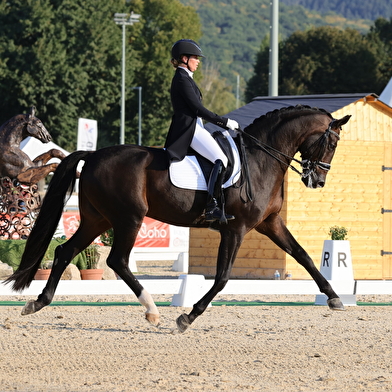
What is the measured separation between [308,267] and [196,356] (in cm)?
258

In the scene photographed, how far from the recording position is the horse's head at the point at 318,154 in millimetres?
8961

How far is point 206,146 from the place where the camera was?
8398mm

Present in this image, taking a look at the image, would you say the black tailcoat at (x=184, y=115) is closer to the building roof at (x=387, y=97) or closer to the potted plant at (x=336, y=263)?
the potted plant at (x=336, y=263)

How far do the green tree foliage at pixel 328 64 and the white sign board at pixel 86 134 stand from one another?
27.9 m

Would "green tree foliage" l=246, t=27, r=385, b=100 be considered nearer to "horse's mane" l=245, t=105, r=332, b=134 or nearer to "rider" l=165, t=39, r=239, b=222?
"horse's mane" l=245, t=105, r=332, b=134

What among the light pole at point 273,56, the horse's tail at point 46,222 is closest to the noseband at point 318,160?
the horse's tail at point 46,222

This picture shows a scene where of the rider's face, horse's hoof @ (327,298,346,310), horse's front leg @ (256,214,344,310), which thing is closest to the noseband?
horse's front leg @ (256,214,344,310)

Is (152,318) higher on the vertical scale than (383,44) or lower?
lower

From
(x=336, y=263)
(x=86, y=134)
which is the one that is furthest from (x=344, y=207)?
(x=86, y=134)

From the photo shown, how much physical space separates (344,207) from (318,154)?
290 inches

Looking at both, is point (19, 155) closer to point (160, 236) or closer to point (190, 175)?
point (190, 175)

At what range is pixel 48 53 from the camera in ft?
150

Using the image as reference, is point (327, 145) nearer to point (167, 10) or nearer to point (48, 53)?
point (48, 53)

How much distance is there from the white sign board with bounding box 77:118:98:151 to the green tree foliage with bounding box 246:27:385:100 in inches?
1099
